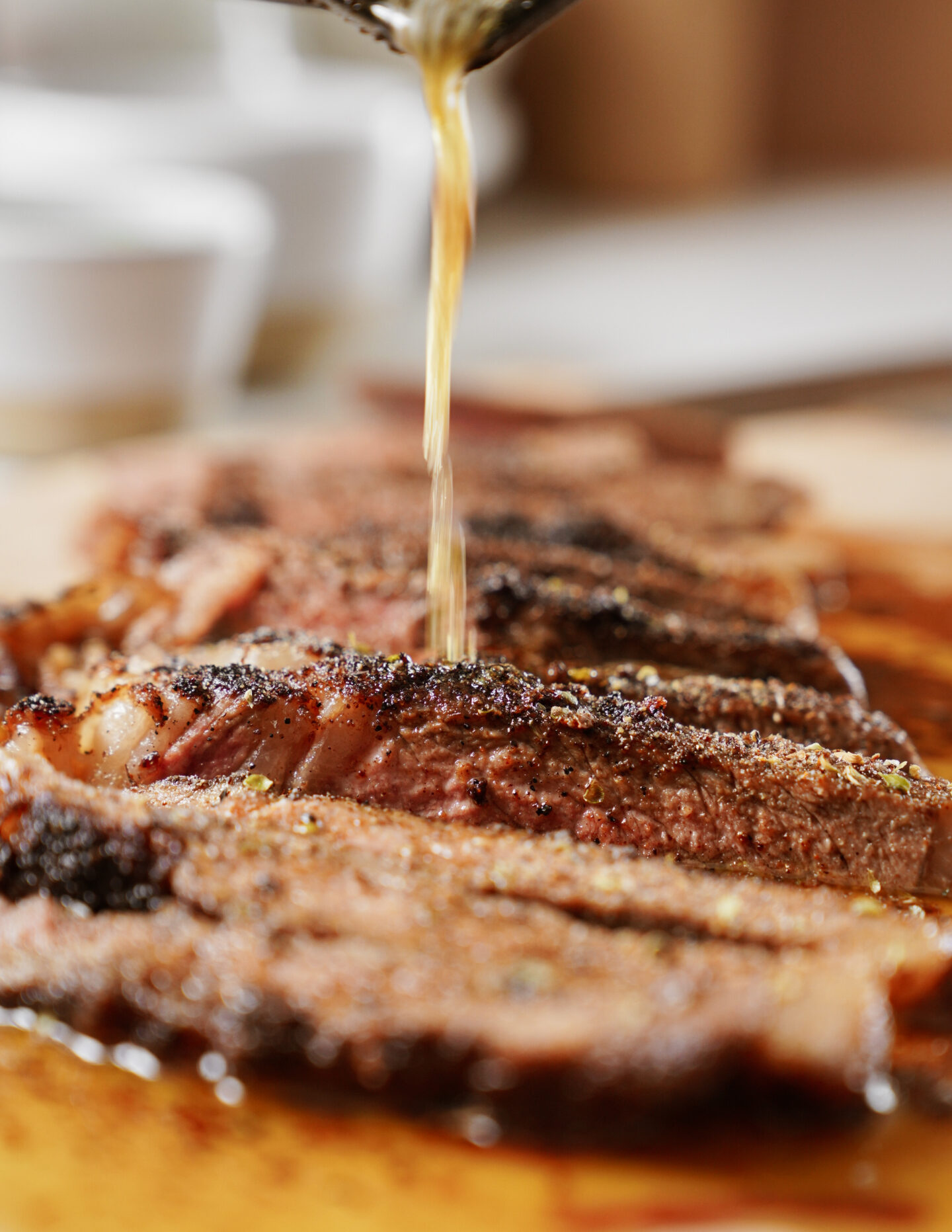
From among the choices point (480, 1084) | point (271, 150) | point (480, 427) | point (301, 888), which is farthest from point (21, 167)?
point (480, 1084)

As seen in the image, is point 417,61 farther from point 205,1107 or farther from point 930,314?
point 930,314

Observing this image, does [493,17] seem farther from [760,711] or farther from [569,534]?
[569,534]

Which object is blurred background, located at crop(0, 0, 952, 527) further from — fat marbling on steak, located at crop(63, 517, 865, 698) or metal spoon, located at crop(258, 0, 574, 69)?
metal spoon, located at crop(258, 0, 574, 69)

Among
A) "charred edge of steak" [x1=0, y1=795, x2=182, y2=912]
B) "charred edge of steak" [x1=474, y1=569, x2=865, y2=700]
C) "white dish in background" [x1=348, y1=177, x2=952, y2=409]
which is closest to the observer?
"charred edge of steak" [x1=0, y1=795, x2=182, y2=912]

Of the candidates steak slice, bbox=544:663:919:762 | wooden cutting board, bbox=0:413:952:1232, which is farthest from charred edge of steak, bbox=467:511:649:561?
wooden cutting board, bbox=0:413:952:1232

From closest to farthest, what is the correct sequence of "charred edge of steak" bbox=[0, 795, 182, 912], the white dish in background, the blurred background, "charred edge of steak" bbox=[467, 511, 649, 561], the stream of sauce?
"charred edge of steak" bbox=[0, 795, 182, 912] → the stream of sauce → "charred edge of steak" bbox=[467, 511, 649, 561] → the blurred background → the white dish in background

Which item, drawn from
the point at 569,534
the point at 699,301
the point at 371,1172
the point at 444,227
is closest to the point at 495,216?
the point at 699,301
